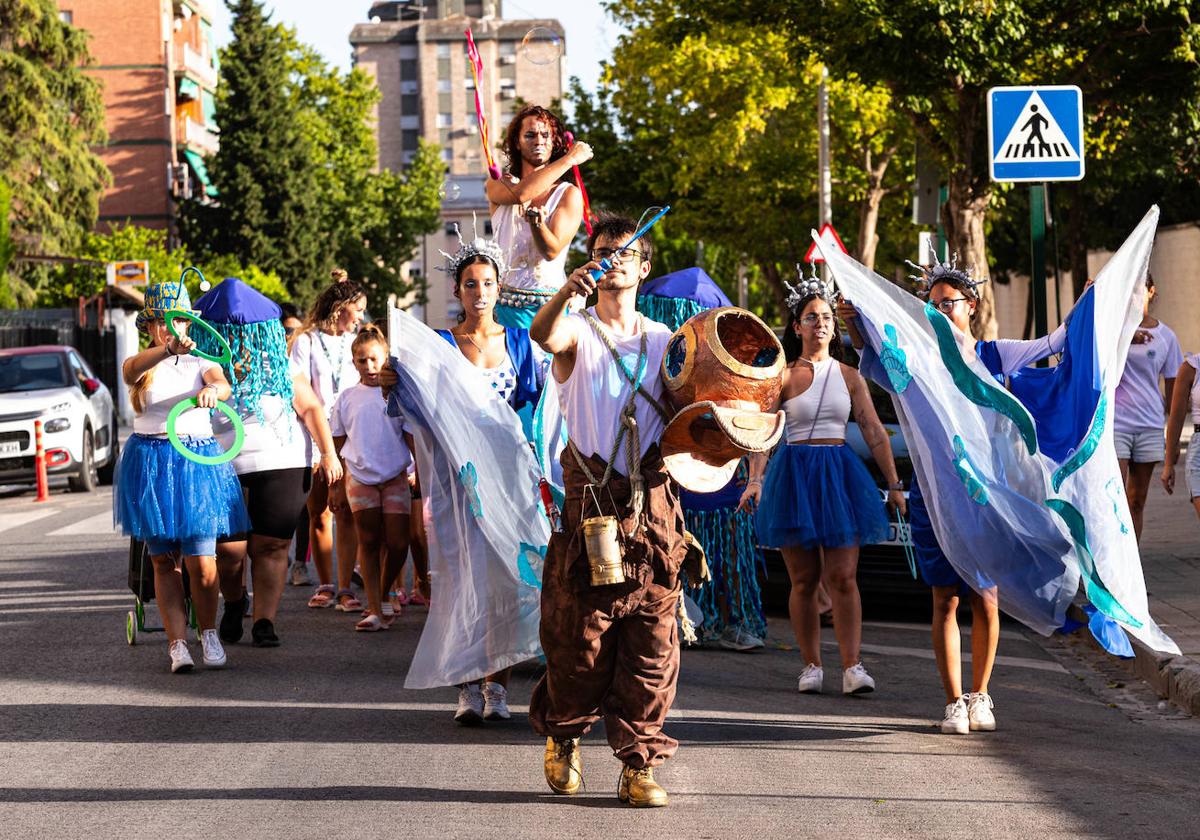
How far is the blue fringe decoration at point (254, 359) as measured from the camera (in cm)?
951

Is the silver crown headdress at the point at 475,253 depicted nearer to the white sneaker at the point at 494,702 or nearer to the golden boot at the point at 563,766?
the white sneaker at the point at 494,702

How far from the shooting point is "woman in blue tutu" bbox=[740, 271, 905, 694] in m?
8.45

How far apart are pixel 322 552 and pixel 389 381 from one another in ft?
14.4

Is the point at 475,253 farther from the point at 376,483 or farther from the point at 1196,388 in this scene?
the point at 1196,388

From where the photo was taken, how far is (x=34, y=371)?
22109 mm

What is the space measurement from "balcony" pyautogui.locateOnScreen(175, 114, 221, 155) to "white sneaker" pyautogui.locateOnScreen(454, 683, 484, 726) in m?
A: 63.5

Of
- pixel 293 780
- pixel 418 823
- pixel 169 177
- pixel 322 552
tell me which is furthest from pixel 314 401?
pixel 169 177

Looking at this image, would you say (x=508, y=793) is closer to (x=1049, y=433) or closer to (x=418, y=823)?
(x=418, y=823)

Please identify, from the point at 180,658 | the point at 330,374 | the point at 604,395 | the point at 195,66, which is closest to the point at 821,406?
the point at 604,395

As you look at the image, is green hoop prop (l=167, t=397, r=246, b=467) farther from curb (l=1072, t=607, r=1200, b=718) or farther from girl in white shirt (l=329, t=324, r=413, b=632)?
curb (l=1072, t=607, r=1200, b=718)

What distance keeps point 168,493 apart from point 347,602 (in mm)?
2650

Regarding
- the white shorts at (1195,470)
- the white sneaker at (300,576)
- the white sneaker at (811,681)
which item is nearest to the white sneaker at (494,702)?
the white sneaker at (811,681)

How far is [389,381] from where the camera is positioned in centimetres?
763

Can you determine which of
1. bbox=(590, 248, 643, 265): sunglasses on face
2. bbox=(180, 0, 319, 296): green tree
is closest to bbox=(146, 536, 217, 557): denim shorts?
bbox=(590, 248, 643, 265): sunglasses on face
